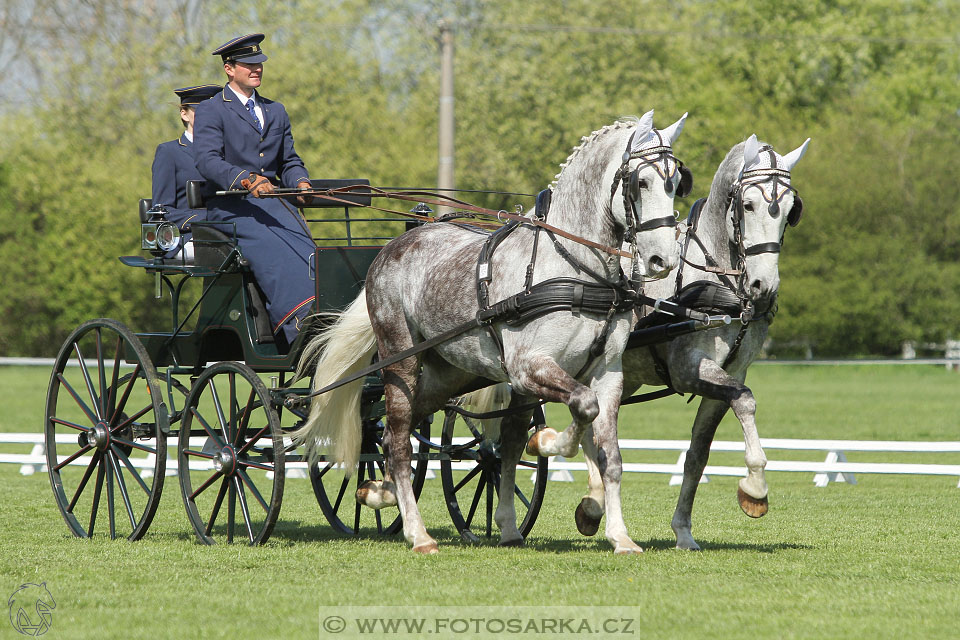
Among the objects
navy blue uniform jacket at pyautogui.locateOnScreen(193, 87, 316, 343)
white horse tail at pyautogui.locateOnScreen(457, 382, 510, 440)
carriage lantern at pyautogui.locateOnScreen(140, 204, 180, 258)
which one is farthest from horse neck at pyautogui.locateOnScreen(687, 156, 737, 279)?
carriage lantern at pyautogui.locateOnScreen(140, 204, 180, 258)

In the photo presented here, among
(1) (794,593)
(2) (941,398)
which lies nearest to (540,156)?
(2) (941,398)

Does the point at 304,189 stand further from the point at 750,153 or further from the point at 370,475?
the point at 750,153

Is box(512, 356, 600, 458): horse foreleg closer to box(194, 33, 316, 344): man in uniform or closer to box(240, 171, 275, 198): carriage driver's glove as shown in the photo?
box(194, 33, 316, 344): man in uniform

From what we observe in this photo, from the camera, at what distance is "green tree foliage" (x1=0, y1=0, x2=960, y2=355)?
105 feet

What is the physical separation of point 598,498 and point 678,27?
36.6 metres

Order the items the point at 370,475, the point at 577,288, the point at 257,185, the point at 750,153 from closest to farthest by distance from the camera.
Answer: the point at 577,288
the point at 750,153
the point at 257,185
the point at 370,475

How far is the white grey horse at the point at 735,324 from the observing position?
6.52m

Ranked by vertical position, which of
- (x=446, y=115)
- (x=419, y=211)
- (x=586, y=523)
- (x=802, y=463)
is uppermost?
(x=446, y=115)

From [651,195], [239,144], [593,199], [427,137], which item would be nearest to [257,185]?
[239,144]

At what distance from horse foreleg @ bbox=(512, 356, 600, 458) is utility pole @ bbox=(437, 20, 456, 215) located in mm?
11832

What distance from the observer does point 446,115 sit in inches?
739

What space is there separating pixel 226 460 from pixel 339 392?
0.76 m

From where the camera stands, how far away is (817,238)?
108ft

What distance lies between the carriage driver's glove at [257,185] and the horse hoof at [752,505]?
313cm
